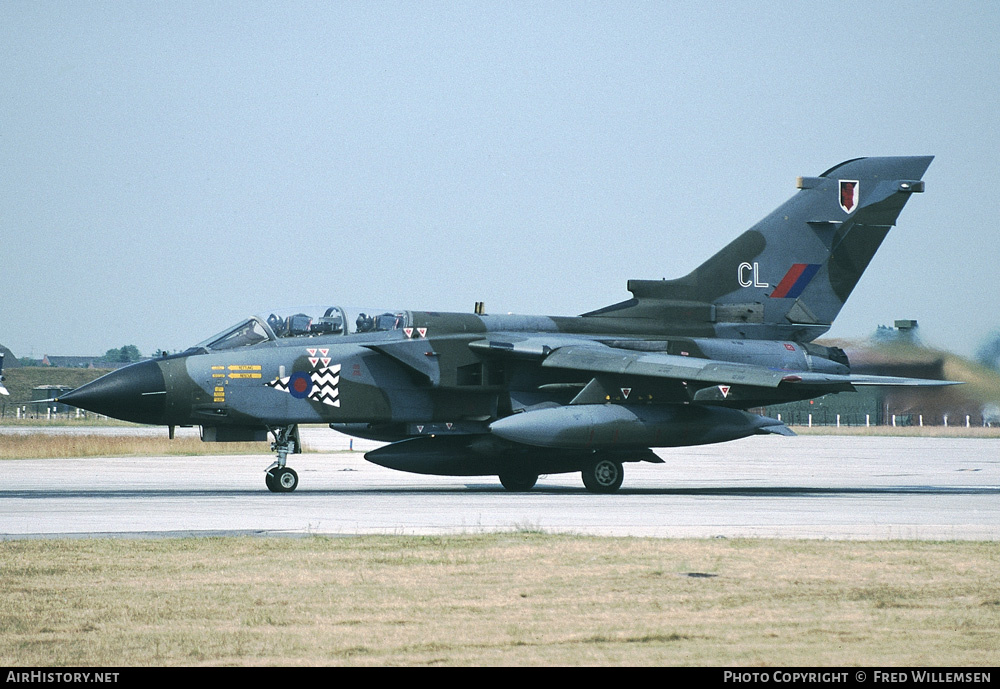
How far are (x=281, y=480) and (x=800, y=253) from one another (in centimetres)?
1036

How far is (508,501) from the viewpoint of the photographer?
57.4ft

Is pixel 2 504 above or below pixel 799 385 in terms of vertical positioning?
below

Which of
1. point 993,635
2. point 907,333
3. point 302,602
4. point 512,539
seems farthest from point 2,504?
point 907,333

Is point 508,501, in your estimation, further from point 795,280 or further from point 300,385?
point 795,280

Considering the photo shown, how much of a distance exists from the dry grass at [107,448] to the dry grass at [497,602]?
2390cm

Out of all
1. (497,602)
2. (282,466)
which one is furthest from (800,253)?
(497,602)

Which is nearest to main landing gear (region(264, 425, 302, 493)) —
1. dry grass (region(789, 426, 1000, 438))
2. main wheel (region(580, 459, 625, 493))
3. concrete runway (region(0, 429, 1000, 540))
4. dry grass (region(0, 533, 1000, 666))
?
concrete runway (region(0, 429, 1000, 540))

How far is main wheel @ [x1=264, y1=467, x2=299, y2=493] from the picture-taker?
19297mm

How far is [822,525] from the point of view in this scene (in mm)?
13383

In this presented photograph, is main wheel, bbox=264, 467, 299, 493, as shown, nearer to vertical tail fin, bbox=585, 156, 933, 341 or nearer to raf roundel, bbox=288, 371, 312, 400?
raf roundel, bbox=288, 371, 312, 400

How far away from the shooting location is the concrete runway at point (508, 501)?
12945 millimetres

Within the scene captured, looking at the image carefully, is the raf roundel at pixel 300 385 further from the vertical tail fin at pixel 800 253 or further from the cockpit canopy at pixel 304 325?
the vertical tail fin at pixel 800 253
